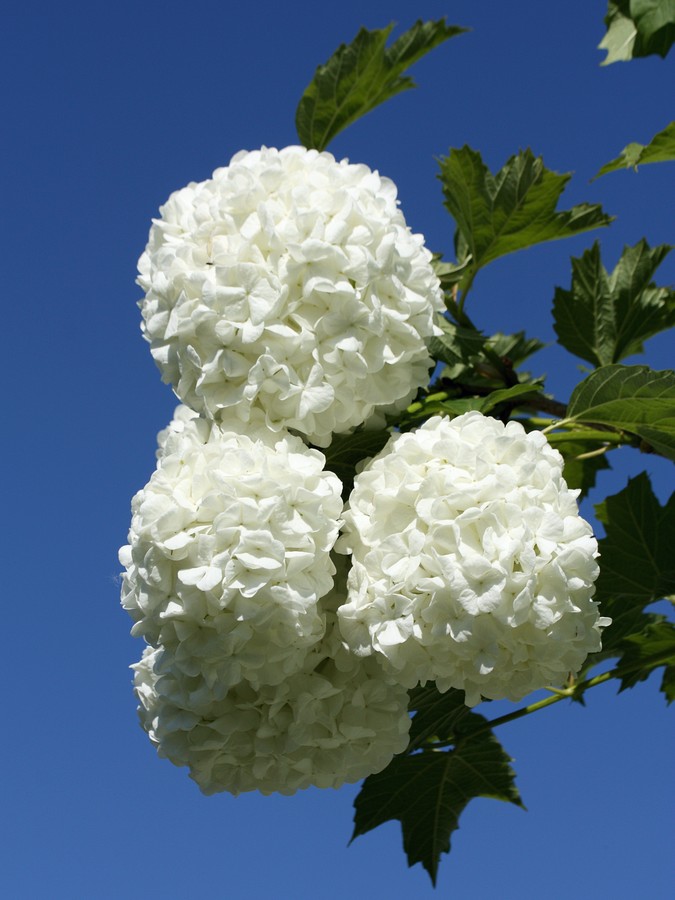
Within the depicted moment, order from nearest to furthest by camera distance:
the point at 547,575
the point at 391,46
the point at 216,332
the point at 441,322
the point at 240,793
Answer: the point at 547,575, the point at 216,332, the point at 240,793, the point at 441,322, the point at 391,46

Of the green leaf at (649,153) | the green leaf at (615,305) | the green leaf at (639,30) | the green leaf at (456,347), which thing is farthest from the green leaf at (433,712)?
the green leaf at (639,30)

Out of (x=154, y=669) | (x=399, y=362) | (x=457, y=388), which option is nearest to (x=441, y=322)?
(x=457, y=388)

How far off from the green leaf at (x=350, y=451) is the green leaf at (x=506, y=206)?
75cm

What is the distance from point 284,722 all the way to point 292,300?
0.80 m

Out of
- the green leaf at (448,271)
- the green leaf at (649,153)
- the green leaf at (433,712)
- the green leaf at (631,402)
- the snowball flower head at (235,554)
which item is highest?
the green leaf at (448,271)

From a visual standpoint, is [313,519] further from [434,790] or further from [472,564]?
[434,790]

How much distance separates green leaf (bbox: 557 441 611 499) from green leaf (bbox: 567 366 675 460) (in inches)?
12.9

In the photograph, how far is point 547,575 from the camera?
78.0 inches

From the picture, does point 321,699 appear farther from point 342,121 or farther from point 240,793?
point 342,121

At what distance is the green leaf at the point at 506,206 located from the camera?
9.16 feet

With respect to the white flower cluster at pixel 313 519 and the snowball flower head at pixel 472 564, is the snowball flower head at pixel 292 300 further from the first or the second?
the snowball flower head at pixel 472 564

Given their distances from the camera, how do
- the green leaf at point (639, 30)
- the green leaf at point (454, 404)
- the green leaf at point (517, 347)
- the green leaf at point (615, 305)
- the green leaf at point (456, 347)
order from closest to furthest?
1. the green leaf at point (454, 404)
2. the green leaf at point (639, 30)
3. the green leaf at point (456, 347)
4. the green leaf at point (615, 305)
5. the green leaf at point (517, 347)

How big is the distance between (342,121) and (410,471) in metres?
1.20

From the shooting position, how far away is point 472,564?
1.93 meters
